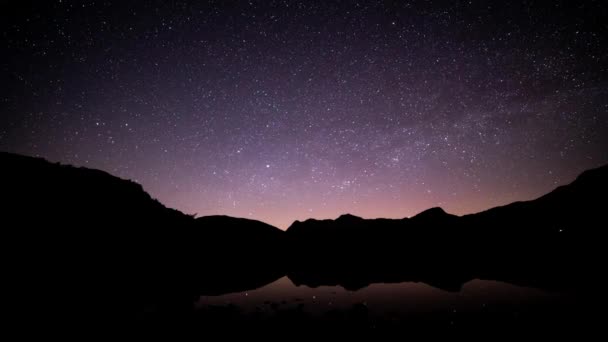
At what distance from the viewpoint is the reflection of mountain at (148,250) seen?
1434 cm

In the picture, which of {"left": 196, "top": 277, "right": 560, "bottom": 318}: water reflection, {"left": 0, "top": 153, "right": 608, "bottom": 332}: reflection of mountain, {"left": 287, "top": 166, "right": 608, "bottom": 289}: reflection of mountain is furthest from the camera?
{"left": 287, "top": 166, "right": 608, "bottom": 289}: reflection of mountain

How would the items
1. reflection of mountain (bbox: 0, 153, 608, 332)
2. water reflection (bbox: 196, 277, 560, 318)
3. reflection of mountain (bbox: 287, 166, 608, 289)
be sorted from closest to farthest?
water reflection (bbox: 196, 277, 560, 318), reflection of mountain (bbox: 0, 153, 608, 332), reflection of mountain (bbox: 287, 166, 608, 289)

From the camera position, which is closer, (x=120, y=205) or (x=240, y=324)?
(x=240, y=324)

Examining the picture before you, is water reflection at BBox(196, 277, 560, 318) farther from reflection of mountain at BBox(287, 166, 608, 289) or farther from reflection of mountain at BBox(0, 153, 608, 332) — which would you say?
reflection of mountain at BBox(287, 166, 608, 289)

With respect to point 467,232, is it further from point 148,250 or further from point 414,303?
point 148,250

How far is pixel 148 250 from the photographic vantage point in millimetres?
27609

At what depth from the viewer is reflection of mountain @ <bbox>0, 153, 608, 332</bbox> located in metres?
14.3

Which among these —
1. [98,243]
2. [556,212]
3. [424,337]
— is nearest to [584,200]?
[556,212]

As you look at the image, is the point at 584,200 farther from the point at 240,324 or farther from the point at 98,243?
the point at 98,243

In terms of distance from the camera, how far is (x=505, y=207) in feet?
265

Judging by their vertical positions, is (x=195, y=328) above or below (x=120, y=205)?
below

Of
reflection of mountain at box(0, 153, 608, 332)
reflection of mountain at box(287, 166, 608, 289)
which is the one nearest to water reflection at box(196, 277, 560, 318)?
reflection of mountain at box(0, 153, 608, 332)

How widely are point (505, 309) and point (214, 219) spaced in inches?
3384

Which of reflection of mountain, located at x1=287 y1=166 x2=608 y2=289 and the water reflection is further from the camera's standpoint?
reflection of mountain, located at x1=287 y1=166 x2=608 y2=289
